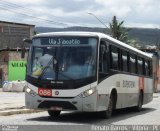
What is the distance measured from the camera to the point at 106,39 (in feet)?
59.9

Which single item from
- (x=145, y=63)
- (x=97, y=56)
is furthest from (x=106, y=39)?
(x=145, y=63)

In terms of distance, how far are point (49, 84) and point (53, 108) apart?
778mm

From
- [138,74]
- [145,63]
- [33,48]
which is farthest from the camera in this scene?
[145,63]

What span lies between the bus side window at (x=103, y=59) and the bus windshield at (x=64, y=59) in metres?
0.37

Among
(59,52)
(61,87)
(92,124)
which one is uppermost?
(59,52)

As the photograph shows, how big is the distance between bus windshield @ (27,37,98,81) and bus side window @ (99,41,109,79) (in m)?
0.37

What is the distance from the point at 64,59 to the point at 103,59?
137 cm

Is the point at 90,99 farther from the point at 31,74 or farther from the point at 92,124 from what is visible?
the point at 31,74

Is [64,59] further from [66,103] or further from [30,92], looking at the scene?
[30,92]

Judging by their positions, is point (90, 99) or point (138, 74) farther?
point (138, 74)

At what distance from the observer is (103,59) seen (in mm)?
17781

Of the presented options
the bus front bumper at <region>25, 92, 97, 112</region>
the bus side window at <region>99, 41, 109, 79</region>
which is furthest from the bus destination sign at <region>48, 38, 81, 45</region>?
the bus front bumper at <region>25, 92, 97, 112</region>

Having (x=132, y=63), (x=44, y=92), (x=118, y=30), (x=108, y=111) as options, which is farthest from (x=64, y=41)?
(x=118, y=30)

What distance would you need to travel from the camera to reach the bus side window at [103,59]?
57.4 ft
